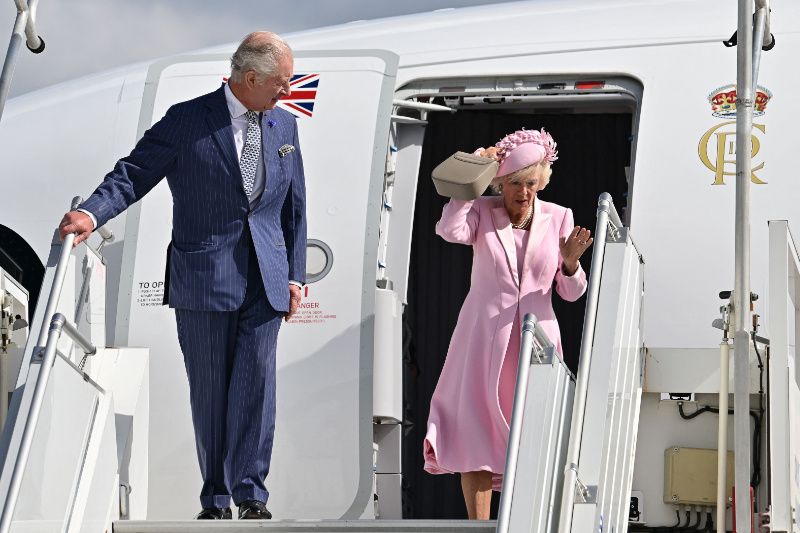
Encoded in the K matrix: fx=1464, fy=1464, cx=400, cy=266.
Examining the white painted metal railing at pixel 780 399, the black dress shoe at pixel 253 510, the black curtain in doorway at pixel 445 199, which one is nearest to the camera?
the black dress shoe at pixel 253 510

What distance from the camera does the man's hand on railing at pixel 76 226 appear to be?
5.44m

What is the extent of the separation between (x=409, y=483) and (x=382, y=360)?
1080 millimetres

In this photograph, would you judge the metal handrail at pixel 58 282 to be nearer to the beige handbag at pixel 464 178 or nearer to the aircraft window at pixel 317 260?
the beige handbag at pixel 464 178

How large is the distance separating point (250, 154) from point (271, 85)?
0.32 metres

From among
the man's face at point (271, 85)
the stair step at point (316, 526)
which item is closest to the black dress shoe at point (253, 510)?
the stair step at point (316, 526)

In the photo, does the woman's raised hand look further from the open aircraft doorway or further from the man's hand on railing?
the open aircraft doorway

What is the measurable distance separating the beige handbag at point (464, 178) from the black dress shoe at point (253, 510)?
4.76ft

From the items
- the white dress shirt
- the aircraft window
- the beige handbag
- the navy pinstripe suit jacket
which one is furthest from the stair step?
the aircraft window

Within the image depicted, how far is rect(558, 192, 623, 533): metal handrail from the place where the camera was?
479cm

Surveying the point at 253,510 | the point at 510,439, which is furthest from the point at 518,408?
the point at 253,510

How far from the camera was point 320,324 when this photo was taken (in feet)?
22.8

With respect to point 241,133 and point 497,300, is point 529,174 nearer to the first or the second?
point 497,300

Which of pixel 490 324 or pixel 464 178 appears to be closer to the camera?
pixel 464 178

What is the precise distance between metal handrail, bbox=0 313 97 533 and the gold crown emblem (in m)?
3.45
